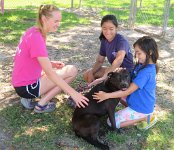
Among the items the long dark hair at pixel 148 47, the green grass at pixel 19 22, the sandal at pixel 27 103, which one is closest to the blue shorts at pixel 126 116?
→ the long dark hair at pixel 148 47

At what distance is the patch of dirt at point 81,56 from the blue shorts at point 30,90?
0.47 m

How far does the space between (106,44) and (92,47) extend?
8.97 feet

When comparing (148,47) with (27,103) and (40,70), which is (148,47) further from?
(27,103)

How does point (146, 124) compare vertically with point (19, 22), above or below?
below

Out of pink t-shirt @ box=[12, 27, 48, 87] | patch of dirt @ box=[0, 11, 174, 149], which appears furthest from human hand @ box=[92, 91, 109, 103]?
pink t-shirt @ box=[12, 27, 48, 87]

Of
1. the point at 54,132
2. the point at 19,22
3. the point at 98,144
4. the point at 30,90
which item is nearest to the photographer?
the point at 98,144

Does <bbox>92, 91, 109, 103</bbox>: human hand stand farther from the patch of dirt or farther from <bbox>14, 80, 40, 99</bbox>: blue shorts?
<bbox>14, 80, 40, 99</bbox>: blue shorts

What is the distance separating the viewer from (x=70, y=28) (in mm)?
9109

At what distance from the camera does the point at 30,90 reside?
4355mm

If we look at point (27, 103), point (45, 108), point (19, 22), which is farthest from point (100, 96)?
point (19, 22)

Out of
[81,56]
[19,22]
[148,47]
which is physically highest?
[148,47]

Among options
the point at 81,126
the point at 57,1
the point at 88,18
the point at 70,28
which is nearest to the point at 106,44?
the point at 81,126

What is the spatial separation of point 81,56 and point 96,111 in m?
3.07

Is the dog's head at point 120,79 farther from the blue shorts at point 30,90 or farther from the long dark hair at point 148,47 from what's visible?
the blue shorts at point 30,90
